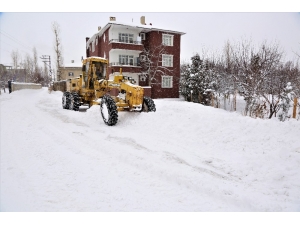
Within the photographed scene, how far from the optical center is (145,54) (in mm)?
19953

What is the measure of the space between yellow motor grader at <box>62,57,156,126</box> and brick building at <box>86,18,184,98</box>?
35.6 ft

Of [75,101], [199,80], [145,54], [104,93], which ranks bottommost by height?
[75,101]

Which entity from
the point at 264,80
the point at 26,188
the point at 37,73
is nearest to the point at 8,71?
the point at 37,73

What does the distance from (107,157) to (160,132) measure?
6.21 feet

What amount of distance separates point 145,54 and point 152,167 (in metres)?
18.0

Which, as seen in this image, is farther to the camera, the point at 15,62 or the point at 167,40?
the point at 167,40

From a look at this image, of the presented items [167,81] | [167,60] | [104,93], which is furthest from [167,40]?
[104,93]

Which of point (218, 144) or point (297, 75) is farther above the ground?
point (297, 75)

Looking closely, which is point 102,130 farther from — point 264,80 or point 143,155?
point 264,80

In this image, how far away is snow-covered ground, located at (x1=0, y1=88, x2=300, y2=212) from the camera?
2238mm

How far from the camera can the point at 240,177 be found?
2.95m

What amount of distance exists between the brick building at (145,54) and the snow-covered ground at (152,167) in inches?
563

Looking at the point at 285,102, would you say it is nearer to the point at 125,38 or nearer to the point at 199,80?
the point at 199,80

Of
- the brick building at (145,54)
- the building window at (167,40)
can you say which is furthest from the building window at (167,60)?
the building window at (167,40)
